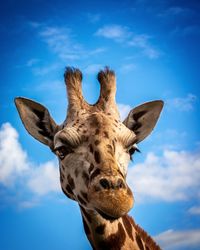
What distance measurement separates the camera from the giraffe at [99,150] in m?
5.74

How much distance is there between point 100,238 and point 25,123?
3.00 meters

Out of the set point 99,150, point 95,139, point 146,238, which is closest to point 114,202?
point 99,150

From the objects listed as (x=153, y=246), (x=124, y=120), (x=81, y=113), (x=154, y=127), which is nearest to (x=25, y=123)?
(x=81, y=113)

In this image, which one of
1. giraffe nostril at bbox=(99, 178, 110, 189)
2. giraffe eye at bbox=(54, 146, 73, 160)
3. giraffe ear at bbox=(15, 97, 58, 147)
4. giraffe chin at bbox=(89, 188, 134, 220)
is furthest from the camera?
giraffe ear at bbox=(15, 97, 58, 147)

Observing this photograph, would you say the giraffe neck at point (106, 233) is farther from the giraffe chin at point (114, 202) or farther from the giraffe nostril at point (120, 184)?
the giraffe nostril at point (120, 184)

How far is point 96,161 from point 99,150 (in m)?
0.20

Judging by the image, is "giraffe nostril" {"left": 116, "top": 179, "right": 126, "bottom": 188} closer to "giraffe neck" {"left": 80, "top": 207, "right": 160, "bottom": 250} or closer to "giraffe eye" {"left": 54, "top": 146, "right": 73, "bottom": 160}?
"giraffe neck" {"left": 80, "top": 207, "right": 160, "bottom": 250}

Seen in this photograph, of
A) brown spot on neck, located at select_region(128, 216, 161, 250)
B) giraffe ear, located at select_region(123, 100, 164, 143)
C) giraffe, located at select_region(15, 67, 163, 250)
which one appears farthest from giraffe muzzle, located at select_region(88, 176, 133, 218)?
giraffe ear, located at select_region(123, 100, 164, 143)

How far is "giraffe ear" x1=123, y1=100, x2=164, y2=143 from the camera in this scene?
838 centimetres

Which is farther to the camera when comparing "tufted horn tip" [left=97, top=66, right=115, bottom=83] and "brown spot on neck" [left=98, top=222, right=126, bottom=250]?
"tufted horn tip" [left=97, top=66, right=115, bottom=83]

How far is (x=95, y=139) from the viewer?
21.7 ft

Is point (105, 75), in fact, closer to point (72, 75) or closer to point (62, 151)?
point (72, 75)

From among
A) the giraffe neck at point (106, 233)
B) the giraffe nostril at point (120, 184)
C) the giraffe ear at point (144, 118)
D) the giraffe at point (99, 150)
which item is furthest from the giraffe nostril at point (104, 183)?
the giraffe ear at point (144, 118)

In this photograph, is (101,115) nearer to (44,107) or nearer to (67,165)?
(67,165)
